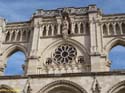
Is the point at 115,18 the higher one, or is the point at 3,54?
the point at 115,18

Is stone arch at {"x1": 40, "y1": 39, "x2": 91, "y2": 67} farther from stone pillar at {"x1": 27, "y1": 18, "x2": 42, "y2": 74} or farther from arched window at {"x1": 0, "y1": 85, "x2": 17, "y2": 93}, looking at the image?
arched window at {"x1": 0, "y1": 85, "x2": 17, "y2": 93}

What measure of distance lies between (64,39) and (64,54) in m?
1.51

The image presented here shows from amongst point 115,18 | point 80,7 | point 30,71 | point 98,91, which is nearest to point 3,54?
point 30,71

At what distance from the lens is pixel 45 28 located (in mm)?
27688

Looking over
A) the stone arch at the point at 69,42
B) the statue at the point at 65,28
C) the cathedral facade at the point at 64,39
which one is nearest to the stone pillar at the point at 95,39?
the cathedral facade at the point at 64,39

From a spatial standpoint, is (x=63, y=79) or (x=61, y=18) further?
(x=61, y=18)

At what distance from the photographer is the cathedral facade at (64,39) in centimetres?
2461

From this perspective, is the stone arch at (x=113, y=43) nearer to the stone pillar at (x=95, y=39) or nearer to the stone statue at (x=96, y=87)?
the stone pillar at (x=95, y=39)

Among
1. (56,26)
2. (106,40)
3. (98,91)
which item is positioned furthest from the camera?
(56,26)

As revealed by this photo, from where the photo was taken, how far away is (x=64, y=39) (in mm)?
26375

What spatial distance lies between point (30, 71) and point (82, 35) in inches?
243

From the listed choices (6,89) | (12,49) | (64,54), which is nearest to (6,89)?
(6,89)

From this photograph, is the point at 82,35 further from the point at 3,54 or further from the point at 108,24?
the point at 3,54

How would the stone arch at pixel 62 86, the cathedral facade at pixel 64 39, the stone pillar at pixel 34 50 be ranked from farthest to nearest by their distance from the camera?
1. the cathedral facade at pixel 64 39
2. the stone pillar at pixel 34 50
3. the stone arch at pixel 62 86
